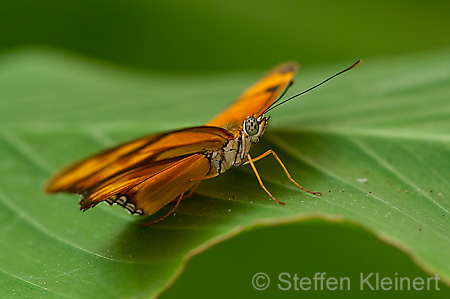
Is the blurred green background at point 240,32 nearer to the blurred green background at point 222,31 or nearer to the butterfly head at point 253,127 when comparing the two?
the blurred green background at point 222,31

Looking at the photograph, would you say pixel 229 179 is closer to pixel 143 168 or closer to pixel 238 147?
pixel 238 147

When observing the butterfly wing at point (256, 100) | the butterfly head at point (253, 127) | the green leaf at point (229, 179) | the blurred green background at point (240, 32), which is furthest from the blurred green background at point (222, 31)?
the butterfly head at point (253, 127)

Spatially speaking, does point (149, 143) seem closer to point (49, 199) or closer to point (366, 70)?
point (49, 199)

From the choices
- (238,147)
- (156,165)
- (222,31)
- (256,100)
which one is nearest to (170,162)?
(156,165)

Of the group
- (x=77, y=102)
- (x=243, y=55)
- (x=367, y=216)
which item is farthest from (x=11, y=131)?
(x=243, y=55)

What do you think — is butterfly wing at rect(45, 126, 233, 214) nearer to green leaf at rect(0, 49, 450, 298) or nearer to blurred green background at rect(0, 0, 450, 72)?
green leaf at rect(0, 49, 450, 298)

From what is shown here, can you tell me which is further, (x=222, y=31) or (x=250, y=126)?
(x=222, y=31)
